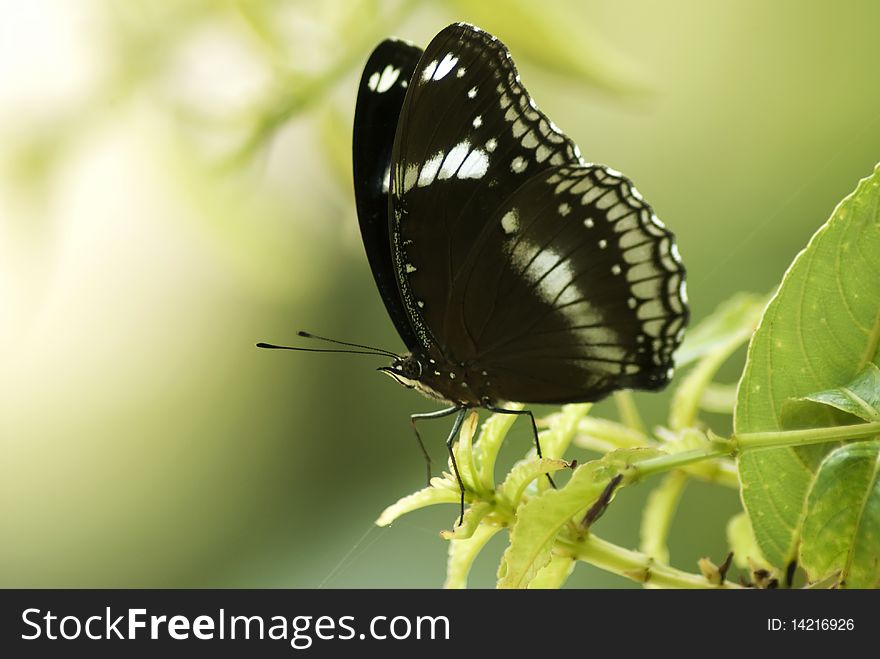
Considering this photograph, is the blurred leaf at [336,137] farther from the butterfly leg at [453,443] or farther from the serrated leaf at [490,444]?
the serrated leaf at [490,444]

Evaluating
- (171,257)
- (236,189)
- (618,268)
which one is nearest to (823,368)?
(618,268)

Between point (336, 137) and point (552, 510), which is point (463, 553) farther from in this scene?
point (336, 137)

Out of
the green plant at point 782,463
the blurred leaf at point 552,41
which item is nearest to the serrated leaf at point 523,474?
the green plant at point 782,463

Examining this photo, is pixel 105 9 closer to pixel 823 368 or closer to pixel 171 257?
pixel 823 368

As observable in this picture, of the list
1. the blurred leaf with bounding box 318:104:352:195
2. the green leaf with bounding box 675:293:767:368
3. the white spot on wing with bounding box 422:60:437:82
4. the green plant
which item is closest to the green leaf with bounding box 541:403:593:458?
the green plant

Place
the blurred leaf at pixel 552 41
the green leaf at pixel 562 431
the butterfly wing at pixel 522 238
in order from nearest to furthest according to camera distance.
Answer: the green leaf at pixel 562 431, the butterfly wing at pixel 522 238, the blurred leaf at pixel 552 41
